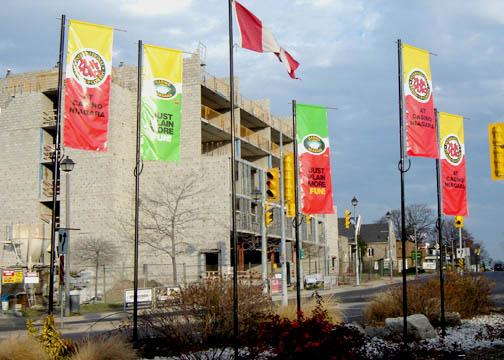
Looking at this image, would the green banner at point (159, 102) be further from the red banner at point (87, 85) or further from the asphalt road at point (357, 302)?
the asphalt road at point (357, 302)

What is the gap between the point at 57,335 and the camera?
9930 millimetres

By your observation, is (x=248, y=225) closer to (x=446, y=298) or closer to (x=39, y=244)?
(x=39, y=244)

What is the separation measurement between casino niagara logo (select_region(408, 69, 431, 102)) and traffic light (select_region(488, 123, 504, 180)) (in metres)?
5.29

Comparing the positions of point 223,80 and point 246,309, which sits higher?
point 223,80

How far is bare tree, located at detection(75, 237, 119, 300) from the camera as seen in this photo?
42.7 meters

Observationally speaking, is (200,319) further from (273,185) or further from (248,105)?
(248,105)

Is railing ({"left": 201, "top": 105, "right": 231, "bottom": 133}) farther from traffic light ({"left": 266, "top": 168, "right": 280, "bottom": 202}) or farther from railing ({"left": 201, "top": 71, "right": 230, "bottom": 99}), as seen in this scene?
traffic light ({"left": 266, "top": 168, "right": 280, "bottom": 202})

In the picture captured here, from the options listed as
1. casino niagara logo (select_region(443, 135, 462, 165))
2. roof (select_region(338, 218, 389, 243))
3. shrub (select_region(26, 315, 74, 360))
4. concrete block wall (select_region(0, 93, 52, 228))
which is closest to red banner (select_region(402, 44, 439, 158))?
casino niagara logo (select_region(443, 135, 462, 165))

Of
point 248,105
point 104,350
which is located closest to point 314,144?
point 104,350

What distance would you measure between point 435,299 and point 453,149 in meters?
4.02

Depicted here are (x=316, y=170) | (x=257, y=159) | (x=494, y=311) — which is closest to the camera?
(x=316, y=170)

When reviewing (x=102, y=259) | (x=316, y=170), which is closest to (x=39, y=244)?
(x=102, y=259)

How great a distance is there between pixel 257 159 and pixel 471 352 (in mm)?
48732

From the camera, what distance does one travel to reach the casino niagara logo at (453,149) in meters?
16.4
